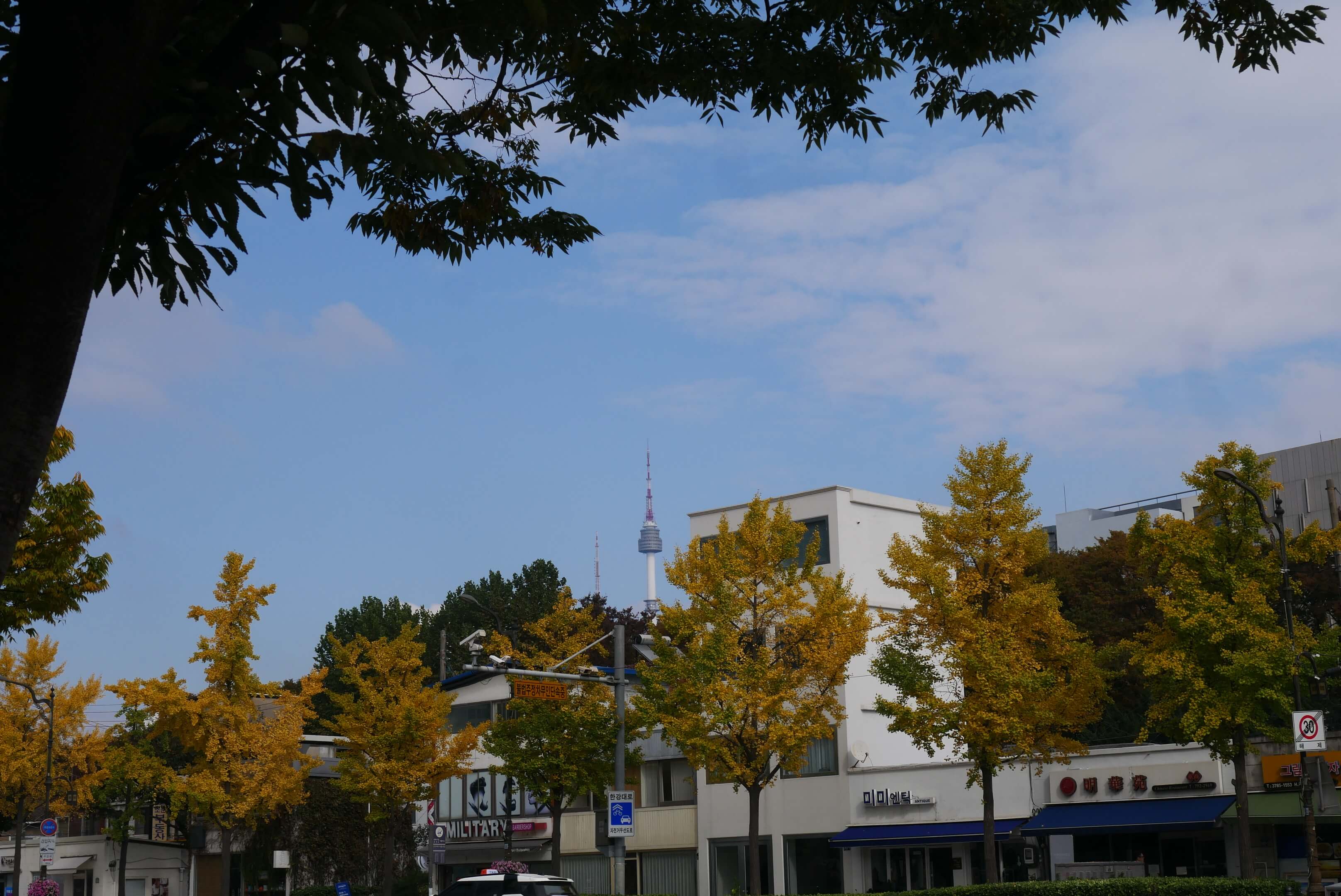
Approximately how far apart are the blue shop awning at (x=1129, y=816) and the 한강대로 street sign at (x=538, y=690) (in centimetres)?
1342

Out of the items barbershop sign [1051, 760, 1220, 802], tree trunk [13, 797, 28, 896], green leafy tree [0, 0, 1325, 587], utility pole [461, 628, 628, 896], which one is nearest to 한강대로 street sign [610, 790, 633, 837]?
utility pole [461, 628, 628, 896]

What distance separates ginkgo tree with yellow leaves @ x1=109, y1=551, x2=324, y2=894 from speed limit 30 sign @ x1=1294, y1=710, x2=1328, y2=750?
109 ft

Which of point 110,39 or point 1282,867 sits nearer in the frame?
point 110,39

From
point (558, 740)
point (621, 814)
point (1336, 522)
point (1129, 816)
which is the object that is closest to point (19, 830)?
point (558, 740)

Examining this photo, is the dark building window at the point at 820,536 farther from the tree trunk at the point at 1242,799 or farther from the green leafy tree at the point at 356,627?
the green leafy tree at the point at 356,627

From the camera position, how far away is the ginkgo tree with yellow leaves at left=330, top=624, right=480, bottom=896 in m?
45.0

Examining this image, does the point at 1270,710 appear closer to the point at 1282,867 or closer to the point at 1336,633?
the point at 1336,633

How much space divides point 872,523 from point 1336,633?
18.0 metres

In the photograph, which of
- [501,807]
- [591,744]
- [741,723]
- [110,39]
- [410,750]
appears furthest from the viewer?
[501,807]

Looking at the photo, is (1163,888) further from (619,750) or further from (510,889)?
(619,750)

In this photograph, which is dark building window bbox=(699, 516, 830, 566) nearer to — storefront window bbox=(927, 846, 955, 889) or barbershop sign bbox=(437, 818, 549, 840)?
storefront window bbox=(927, 846, 955, 889)

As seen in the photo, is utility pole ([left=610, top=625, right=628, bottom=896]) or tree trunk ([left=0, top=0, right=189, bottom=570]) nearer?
tree trunk ([left=0, top=0, right=189, bottom=570])

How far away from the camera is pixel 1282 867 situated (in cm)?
3372

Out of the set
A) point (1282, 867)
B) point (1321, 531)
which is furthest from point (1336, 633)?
point (1282, 867)
